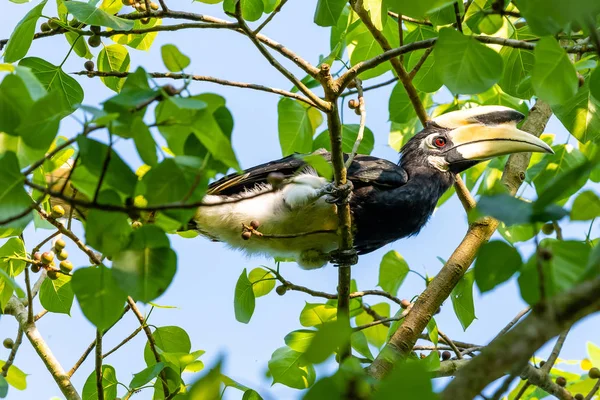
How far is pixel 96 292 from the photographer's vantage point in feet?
5.81

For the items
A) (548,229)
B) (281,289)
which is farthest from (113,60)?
(548,229)

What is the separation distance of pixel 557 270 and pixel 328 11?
1.67 metres

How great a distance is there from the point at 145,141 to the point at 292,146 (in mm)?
1673

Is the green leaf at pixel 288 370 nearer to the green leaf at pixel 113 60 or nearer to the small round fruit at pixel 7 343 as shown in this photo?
the small round fruit at pixel 7 343

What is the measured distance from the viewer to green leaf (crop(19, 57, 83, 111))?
2.78 m

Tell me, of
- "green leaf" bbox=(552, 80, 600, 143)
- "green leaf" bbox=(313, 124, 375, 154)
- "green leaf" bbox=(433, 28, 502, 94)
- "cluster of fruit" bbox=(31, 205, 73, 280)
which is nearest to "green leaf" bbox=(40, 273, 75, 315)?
"cluster of fruit" bbox=(31, 205, 73, 280)

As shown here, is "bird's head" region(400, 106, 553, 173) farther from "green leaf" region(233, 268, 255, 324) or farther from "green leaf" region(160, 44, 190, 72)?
"green leaf" region(160, 44, 190, 72)

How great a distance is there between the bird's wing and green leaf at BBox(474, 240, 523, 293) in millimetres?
2269

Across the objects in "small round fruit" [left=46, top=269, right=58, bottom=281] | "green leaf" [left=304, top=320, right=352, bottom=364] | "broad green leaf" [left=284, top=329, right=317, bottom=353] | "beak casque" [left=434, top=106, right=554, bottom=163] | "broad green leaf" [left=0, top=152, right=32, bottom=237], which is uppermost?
"beak casque" [left=434, top=106, right=554, bottom=163]

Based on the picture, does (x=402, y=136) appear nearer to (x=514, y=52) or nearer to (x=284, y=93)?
(x=514, y=52)

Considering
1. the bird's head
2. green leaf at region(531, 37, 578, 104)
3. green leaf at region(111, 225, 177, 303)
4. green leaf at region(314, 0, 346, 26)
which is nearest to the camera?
green leaf at region(111, 225, 177, 303)

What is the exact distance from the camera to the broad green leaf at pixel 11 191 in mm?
1559

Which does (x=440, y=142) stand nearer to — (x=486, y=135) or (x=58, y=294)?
(x=486, y=135)

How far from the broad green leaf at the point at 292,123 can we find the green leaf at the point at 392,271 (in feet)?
2.62
